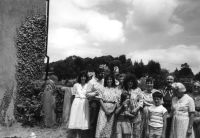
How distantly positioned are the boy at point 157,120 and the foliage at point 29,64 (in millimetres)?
4944

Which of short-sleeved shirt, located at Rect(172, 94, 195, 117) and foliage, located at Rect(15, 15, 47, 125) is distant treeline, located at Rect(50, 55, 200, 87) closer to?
foliage, located at Rect(15, 15, 47, 125)

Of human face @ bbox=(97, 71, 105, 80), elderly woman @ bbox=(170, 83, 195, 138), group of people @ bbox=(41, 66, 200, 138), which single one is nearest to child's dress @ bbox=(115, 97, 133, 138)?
group of people @ bbox=(41, 66, 200, 138)

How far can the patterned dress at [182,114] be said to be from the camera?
5672 millimetres

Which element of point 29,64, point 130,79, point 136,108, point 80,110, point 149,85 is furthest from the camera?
point 29,64

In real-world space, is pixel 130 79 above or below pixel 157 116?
above

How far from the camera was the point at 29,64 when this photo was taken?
33.9ft

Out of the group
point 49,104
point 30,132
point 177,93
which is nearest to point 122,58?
point 49,104

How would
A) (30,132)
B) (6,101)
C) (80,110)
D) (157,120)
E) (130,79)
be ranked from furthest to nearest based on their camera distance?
1. (6,101)
2. (30,132)
3. (80,110)
4. (130,79)
5. (157,120)

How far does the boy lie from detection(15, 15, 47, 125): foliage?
16.2 ft

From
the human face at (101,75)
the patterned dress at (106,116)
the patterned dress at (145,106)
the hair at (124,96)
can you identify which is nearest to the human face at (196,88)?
the patterned dress at (145,106)

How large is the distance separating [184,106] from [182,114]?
0.17 meters

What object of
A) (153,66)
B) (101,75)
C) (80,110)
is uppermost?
(153,66)

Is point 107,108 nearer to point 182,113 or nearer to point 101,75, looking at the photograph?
point 101,75

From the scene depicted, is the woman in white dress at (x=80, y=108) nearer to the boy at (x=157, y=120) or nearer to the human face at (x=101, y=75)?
the human face at (x=101, y=75)
